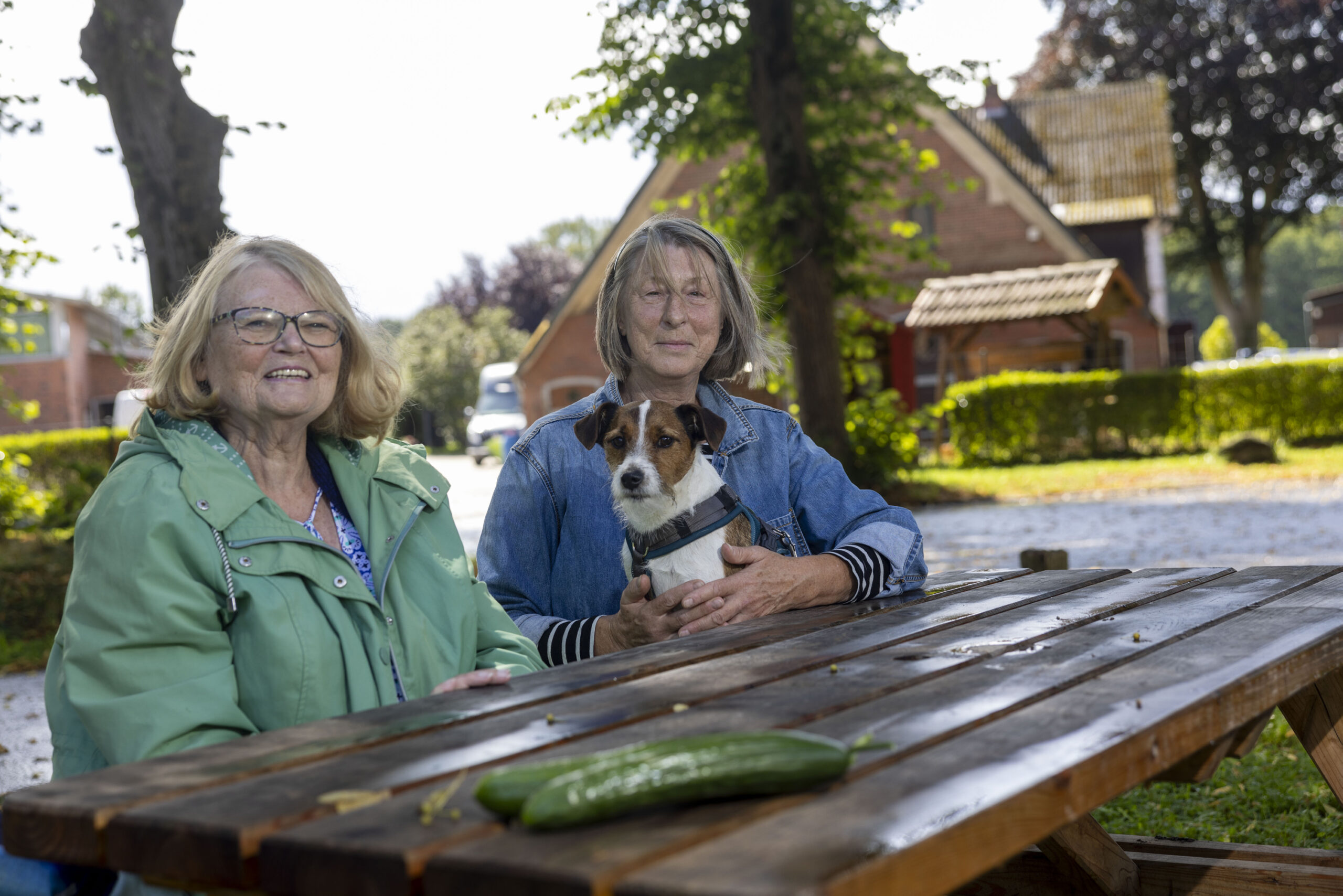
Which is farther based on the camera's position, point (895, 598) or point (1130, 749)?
point (895, 598)

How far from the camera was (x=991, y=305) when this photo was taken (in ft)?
71.2

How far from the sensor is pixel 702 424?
3484 mm

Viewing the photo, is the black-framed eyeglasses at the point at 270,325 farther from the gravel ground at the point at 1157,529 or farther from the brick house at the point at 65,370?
the brick house at the point at 65,370

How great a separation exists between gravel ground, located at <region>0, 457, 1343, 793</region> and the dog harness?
3.91m

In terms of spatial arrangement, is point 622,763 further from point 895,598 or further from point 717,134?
point 717,134

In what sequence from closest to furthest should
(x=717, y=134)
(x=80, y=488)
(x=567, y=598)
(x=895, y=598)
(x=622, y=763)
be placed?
(x=622, y=763) < (x=895, y=598) < (x=567, y=598) < (x=80, y=488) < (x=717, y=134)

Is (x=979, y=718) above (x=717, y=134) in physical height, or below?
below

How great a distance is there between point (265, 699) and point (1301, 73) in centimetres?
4160

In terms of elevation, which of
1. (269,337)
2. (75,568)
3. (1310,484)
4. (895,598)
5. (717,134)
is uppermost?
(717,134)

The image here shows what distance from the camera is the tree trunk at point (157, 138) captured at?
7422 millimetres

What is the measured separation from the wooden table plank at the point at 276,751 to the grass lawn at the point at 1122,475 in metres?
14.6

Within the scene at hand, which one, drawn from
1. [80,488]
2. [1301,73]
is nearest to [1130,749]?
[80,488]

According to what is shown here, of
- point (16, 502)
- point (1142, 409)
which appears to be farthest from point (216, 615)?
point (1142, 409)

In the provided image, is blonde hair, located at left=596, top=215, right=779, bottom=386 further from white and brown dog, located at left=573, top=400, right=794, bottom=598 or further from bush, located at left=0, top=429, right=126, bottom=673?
bush, located at left=0, top=429, right=126, bottom=673
